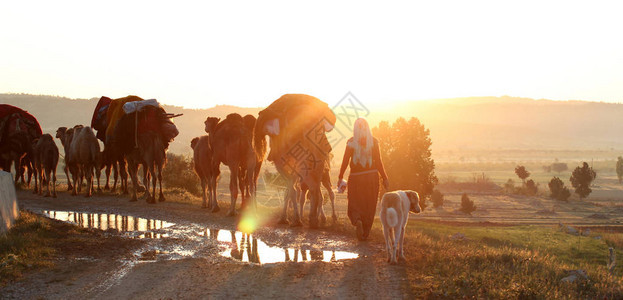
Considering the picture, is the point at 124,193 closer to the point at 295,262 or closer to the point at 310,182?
the point at 310,182

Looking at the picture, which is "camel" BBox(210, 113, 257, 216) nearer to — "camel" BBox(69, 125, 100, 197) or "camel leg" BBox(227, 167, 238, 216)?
"camel leg" BBox(227, 167, 238, 216)

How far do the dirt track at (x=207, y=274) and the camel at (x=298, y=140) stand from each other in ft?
5.45

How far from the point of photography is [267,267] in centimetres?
934

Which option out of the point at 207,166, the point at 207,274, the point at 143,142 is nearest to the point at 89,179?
the point at 143,142

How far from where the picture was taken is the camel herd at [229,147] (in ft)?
45.0

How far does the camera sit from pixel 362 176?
11.6 metres

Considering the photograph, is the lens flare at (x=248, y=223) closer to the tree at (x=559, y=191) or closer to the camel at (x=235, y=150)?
the camel at (x=235, y=150)

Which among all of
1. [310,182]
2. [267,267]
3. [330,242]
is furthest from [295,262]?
[310,182]

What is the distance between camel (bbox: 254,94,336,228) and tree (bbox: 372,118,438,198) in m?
36.6

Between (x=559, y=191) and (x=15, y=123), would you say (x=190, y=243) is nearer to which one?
(x=15, y=123)

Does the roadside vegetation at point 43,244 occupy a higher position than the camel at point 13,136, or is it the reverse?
the camel at point 13,136

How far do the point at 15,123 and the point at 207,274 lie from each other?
1775 centimetres

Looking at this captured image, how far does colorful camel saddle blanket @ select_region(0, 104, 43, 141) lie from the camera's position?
74.0ft

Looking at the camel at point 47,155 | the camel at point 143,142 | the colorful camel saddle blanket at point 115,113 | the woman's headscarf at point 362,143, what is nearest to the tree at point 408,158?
the colorful camel saddle blanket at point 115,113
